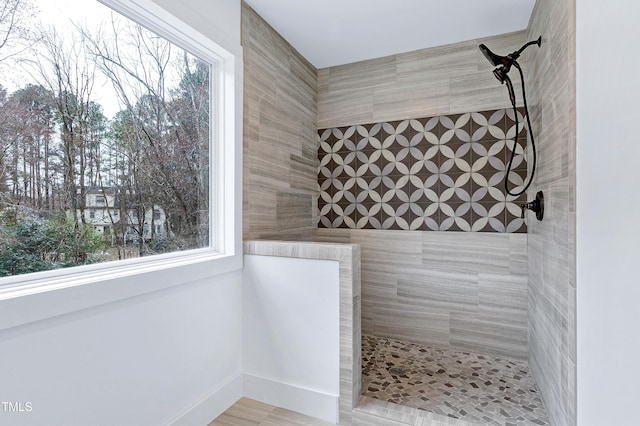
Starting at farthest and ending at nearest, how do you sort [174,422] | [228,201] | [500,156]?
[500,156]
[228,201]
[174,422]

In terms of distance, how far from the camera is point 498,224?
2441mm

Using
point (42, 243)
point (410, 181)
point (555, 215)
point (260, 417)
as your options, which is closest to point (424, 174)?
point (410, 181)

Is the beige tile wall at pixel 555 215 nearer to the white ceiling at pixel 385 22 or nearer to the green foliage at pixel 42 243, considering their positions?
the white ceiling at pixel 385 22

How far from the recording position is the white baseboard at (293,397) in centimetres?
178

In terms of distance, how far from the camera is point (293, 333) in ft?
6.15

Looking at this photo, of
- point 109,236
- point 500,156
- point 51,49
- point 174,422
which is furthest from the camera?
point 500,156

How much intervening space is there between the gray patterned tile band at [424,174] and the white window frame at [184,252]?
115cm

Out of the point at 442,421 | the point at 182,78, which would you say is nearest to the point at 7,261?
the point at 182,78

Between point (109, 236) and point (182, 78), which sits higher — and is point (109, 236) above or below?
below

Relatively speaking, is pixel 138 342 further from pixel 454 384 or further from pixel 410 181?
pixel 410 181

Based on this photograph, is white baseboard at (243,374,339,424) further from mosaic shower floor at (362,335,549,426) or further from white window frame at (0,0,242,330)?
white window frame at (0,0,242,330)

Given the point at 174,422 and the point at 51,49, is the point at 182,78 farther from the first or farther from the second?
the point at 174,422
